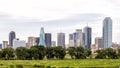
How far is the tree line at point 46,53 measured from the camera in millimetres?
134625

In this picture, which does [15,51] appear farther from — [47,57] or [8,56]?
[47,57]

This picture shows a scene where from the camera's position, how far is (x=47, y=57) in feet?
463

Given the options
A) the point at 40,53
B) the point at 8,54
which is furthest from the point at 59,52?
the point at 8,54

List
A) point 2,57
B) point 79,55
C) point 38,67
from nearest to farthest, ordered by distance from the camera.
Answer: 1. point 38,67
2. point 2,57
3. point 79,55

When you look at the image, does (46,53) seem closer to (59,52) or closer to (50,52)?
(50,52)

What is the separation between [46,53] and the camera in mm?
140625

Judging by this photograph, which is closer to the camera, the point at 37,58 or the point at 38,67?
the point at 38,67

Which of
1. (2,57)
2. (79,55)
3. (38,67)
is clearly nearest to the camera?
(38,67)

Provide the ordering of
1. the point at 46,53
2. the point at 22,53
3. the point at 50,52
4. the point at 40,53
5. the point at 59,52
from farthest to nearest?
the point at 46,53, the point at 59,52, the point at 50,52, the point at 40,53, the point at 22,53

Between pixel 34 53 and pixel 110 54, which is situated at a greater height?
pixel 34 53

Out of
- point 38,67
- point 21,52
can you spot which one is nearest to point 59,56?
point 21,52

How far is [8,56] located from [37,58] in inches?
429

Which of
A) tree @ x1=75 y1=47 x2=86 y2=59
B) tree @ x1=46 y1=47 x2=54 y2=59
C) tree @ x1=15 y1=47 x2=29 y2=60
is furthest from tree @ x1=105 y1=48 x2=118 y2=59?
tree @ x1=15 y1=47 x2=29 y2=60

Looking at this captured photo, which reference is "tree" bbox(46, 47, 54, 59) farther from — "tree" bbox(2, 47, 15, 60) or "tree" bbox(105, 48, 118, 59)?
"tree" bbox(105, 48, 118, 59)
